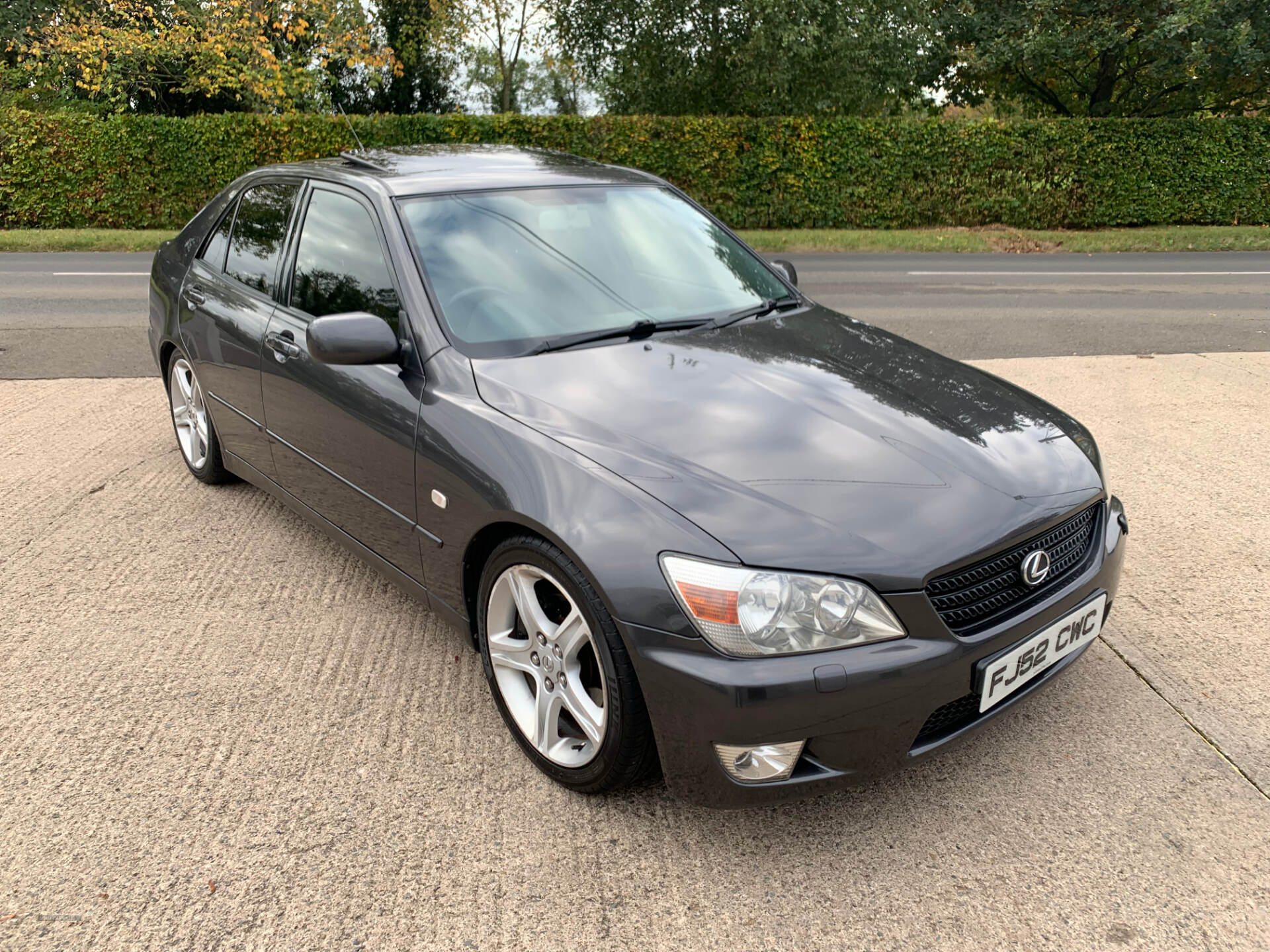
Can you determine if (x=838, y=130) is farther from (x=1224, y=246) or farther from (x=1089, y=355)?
(x=1089, y=355)

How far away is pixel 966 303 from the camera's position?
11227 millimetres

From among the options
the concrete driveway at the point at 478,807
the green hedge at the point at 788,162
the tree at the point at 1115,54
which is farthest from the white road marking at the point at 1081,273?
the concrete driveway at the point at 478,807

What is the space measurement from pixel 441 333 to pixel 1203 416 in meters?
5.15

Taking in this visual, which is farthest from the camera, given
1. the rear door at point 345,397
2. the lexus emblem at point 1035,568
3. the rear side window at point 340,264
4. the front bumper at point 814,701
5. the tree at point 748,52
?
the tree at point 748,52

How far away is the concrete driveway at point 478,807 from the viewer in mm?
2301

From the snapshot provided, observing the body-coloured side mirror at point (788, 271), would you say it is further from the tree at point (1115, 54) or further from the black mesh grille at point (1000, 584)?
the tree at point (1115, 54)

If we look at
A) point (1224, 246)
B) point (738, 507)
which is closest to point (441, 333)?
point (738, 507)

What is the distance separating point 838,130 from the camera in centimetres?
2002

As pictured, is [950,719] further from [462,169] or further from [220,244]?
[220,244]

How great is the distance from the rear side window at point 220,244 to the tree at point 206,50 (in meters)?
16.5

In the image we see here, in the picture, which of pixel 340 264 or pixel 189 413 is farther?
pixel 189 413

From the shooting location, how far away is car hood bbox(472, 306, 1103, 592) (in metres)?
2.37

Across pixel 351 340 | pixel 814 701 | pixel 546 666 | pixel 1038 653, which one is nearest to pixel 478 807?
pixel 546 666

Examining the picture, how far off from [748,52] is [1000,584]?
20214 millimetres
